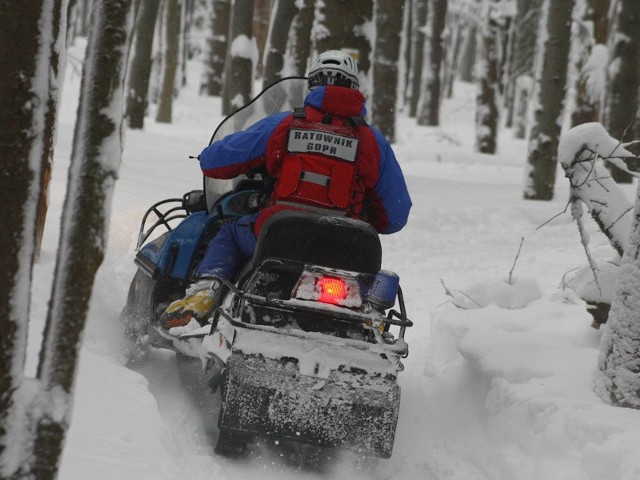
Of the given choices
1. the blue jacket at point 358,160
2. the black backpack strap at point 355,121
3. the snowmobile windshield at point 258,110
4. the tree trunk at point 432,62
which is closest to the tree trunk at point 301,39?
the snowmobile windshield at point 258,110

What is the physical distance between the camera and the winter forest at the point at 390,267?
188 cm

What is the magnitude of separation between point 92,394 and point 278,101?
237cm

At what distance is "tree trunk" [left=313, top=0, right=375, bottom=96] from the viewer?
33.1ft

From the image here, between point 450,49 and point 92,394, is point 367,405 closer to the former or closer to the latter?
point 92,394

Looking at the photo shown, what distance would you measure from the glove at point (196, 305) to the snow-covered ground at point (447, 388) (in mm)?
Answer: 399

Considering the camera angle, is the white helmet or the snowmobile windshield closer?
the white helmet

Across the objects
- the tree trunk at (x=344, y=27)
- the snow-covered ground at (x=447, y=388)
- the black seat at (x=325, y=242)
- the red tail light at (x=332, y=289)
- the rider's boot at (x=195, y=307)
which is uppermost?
the tree trunk at (x=344, y=27)

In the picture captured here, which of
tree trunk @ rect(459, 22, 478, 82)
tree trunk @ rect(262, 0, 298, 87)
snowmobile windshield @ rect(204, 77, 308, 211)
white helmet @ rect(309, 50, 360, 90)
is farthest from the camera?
tree trunk @ rect(459, 22, 478, 82)

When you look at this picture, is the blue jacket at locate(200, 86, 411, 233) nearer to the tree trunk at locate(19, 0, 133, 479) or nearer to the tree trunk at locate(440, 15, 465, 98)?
the tree trunk at locate(19, 0, 133, 479)

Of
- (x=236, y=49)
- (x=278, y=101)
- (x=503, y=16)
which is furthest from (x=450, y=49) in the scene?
(x=278, y=101)

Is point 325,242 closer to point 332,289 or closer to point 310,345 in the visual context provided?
point 332,289

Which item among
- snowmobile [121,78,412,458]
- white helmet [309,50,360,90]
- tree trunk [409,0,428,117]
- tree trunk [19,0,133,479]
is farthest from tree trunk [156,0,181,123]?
tree trunk [19,0,133,479]

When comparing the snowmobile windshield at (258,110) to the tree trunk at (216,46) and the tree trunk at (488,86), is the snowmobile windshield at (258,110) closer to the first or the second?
the tree trunk at (488,86)

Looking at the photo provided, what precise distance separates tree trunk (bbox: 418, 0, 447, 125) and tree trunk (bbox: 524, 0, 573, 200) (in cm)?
1313
